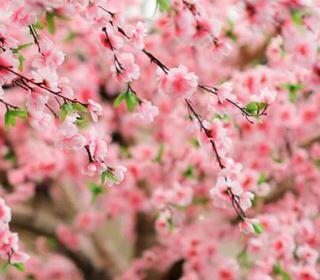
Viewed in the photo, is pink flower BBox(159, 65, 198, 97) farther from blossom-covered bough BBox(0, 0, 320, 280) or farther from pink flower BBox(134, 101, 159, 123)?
pink flower BBox(134, 101, 159, 123)

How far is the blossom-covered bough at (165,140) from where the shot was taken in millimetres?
2344

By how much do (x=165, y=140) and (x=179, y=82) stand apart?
312cm

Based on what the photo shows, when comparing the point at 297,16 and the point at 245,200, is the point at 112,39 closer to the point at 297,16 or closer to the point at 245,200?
the point at 297,16

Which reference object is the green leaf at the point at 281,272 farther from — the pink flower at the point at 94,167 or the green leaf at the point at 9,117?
the green leaf at the point at 9,117

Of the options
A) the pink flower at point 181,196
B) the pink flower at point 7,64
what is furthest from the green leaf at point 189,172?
the pink flower at point 7,64

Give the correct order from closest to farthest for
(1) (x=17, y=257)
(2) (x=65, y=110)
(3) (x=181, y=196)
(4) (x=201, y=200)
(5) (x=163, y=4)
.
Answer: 1. (5) (x=163, y=4)
2. (2) (x=65, y=110)
3. (1) (x=17, y=257)
4. (3) (x=181, y=196)
5. (4) (x=201, y=200)

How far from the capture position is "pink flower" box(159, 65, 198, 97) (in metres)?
2.34

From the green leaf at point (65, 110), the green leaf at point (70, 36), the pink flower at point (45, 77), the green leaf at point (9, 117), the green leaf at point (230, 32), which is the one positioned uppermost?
the green leaf at point (70, 36)

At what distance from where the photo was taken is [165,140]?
18.0 ft

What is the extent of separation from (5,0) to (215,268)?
9.91ft

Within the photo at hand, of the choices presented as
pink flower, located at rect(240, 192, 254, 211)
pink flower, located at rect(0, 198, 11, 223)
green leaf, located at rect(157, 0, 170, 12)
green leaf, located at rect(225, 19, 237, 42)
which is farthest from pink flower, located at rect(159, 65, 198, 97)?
green leaf, located at rect(225, 19, 237, 42)

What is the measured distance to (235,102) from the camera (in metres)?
2.45

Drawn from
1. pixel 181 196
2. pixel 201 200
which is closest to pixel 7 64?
pixel 181 196

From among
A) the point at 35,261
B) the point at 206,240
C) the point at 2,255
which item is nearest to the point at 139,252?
the point at 206,240
